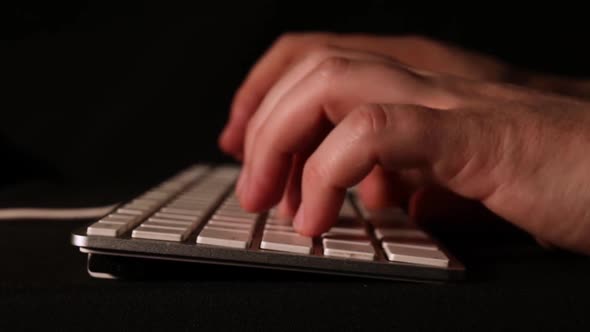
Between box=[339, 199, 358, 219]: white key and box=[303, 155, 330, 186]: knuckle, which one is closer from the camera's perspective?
box=[303, 155, 330, 186]: knuckle

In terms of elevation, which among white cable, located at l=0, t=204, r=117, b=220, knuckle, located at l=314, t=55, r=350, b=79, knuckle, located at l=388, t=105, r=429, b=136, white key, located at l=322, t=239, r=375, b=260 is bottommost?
white cable, located at l=0, t=204, r=117, b=220

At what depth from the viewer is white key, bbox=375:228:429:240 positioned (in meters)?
0.46

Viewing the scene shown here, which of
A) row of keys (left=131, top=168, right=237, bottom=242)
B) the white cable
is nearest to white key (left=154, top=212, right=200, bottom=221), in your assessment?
row of keys (left=131, top=168, right=237, bottom=242)

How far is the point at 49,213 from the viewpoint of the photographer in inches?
22.2

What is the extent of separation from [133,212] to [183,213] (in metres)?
0.04

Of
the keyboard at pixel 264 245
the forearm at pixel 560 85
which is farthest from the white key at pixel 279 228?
the forearm at pixel 560 85

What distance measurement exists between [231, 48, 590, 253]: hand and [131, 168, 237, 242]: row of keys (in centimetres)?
9

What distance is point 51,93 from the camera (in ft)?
3.92

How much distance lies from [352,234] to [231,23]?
2.81 ft

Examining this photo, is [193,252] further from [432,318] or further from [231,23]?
[231,23]

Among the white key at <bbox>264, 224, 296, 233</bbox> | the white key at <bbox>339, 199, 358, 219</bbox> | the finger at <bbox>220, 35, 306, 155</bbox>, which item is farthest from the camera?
the finger at <bbox>220, 35, 306, 155</bbox>

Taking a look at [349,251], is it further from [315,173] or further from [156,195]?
[156,195]

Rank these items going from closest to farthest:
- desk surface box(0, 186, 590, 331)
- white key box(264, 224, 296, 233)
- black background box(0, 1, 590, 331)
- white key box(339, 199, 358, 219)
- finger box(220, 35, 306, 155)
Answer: desk surface box(0, 186, 590, 331), white key box(264, 224, 296, 233), white key box(339, 199, 358, 219), finger box(220, 35, 306, 155), black background box(0, 1, 590, 331)

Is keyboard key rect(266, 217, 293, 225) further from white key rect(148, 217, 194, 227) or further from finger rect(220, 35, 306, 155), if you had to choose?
finger rect(220, 35, 306, 155)
